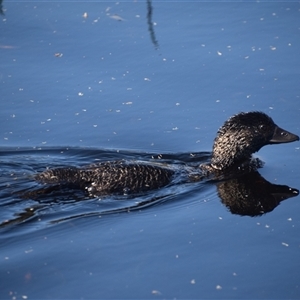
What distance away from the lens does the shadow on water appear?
10.9m

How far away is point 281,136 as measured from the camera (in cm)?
1230

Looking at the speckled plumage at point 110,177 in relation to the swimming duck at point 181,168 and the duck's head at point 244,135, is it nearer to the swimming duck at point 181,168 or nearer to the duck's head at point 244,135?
the swimming duck at point 181,168

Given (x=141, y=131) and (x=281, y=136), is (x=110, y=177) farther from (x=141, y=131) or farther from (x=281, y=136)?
(x=281, y=136)

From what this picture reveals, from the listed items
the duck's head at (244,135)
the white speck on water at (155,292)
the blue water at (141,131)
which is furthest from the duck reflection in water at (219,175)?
the white speck on water at (155,292)

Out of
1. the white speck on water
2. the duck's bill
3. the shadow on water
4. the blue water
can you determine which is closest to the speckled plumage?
the shadow on water

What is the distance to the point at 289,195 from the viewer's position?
11.4 m

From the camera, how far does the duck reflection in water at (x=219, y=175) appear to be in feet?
37.1

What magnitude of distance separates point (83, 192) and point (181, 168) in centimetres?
152

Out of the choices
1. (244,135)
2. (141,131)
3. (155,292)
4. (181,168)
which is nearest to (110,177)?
(181,168)

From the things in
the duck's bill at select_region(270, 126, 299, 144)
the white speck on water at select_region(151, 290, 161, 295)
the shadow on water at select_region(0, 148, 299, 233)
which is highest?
the duck's bill at select_region(270, 126, 299, 144)

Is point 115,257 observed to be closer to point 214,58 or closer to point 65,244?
point 65,244

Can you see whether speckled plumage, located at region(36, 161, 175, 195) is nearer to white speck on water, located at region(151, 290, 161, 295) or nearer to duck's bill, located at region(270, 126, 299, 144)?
duck's bill, located at region(270, 126, 299, 144)

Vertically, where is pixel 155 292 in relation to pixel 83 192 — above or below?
below

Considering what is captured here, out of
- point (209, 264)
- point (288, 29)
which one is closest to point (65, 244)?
point (209, 264)
